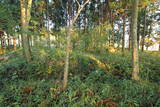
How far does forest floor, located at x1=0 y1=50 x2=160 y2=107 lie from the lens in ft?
8.91

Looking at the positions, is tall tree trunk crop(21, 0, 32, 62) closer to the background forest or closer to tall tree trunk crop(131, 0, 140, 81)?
the background forest

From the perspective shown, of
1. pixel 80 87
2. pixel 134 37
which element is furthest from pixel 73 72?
pixel 134 37

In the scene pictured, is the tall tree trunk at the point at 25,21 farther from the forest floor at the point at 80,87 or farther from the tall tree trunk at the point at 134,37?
the tall tree trunk at the point at 134,37

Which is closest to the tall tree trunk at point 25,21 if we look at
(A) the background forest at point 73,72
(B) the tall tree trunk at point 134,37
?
(A) the background forest at point 73,72

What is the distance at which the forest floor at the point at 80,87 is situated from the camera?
8.91 ft

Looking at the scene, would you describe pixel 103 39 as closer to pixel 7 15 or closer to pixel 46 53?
pixel 46 53

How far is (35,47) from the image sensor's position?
6.99m

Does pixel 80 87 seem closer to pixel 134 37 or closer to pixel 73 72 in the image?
pixel 73 72

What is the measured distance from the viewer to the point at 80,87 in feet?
10.9

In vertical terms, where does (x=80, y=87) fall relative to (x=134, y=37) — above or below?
below

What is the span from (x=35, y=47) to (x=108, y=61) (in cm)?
518

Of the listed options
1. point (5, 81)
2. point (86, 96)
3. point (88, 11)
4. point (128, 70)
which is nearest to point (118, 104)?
point (86, 96)

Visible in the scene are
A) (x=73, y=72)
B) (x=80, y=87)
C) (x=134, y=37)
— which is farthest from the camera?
(x=73, y=72)

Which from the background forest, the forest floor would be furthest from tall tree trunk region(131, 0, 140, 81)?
the forest floor
